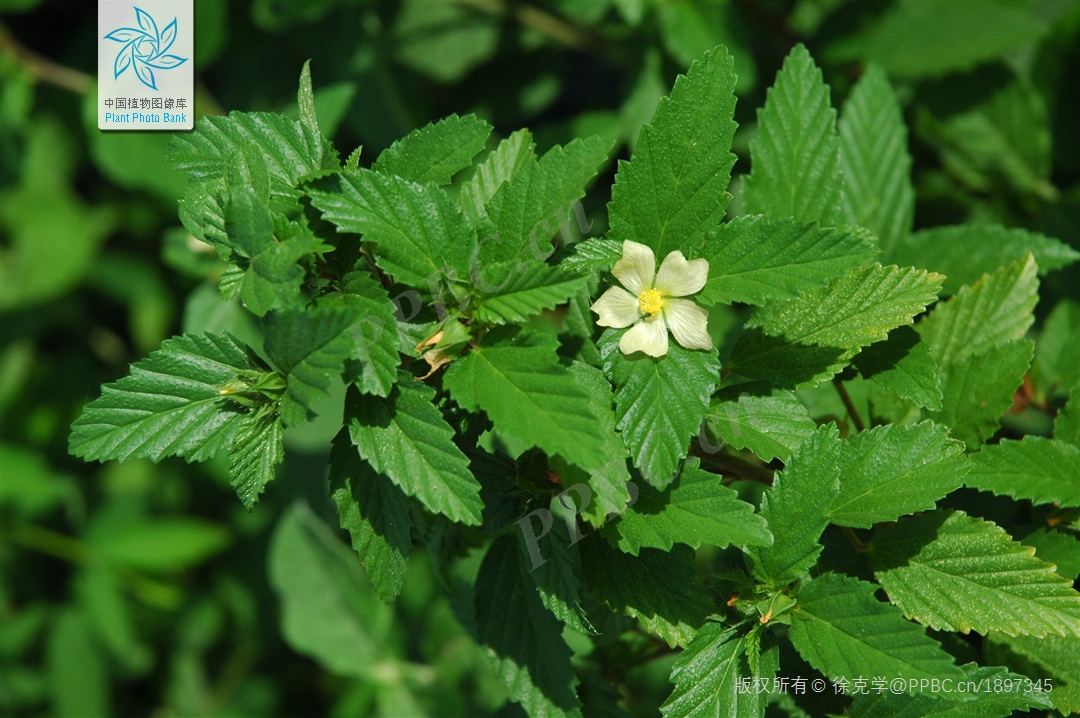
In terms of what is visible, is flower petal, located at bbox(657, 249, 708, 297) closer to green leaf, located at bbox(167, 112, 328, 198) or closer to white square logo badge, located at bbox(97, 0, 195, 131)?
green leaf, located at bbox(167, 112, 328, 198)

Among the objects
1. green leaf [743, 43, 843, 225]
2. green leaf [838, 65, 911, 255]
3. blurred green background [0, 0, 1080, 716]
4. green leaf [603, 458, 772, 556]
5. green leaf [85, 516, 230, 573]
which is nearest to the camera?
green leaf [603, 458, 772, 556]

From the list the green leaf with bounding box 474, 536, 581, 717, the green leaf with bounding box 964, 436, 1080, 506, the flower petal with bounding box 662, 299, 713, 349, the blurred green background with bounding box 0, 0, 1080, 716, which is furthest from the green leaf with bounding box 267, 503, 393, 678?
the green leaf with bounding box 964, 436, 1080, 506

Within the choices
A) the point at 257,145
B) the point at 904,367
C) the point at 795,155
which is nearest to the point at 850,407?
the point at 904,367

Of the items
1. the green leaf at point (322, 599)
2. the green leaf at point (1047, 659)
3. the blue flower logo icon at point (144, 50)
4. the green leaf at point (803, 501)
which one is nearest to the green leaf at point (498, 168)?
the green leaf at point (803, 501)

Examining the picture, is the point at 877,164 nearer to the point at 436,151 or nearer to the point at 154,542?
the point at 436,151

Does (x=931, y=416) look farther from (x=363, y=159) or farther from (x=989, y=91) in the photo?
(x=363, y=159)

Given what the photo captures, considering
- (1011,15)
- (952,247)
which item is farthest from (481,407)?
(1011,15)
